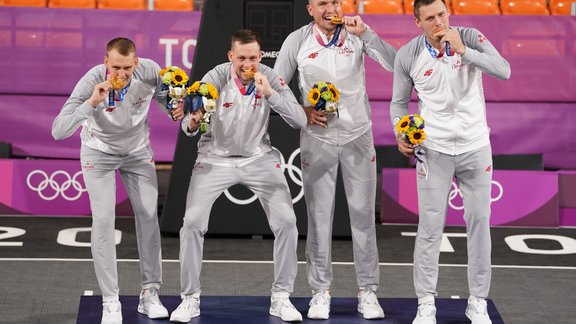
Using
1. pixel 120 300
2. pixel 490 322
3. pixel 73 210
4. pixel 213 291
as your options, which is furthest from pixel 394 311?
pixel 73 210

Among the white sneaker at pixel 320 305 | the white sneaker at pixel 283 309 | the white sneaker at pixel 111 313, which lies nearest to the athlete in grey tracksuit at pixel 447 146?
the white sneaker at pixel 320 305

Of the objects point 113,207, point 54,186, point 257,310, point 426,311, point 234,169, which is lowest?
point 257,310

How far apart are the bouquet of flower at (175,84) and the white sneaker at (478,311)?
221cm

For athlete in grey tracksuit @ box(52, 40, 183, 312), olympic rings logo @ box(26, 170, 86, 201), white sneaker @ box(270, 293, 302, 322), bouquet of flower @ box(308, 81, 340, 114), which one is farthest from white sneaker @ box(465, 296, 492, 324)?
olympic rings logo @ box(26, 170, 86, 201)

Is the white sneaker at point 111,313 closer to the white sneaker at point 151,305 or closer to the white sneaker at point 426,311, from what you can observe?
the white sneaker at point 151,305

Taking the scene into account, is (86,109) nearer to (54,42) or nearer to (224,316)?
(224,316)

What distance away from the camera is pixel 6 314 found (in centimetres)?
743

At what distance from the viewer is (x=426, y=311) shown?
711 cm

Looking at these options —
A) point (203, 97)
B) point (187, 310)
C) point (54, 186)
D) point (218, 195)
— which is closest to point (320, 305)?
point (187, 310)

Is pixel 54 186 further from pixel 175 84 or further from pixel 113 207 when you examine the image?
pixel 175 84

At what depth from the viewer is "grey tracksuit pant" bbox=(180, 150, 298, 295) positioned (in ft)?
23.4

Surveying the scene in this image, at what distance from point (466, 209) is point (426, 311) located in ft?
2.24

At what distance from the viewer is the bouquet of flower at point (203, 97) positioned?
687 cm

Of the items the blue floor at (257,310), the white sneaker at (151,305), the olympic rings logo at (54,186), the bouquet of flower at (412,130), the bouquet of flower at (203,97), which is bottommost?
the blue floor at (257,310)
